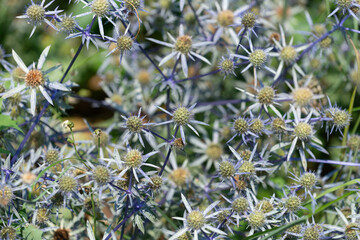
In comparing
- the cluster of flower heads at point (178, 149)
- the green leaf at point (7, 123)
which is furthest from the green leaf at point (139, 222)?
the green leaf at point (7, 123)

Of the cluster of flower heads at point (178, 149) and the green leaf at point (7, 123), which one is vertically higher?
the green leaf at point (7, 123)

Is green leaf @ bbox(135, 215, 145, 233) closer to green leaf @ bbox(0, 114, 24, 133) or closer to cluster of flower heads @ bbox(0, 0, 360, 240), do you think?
cluster of flower heads @ bbox(0, 0, 360, 240)

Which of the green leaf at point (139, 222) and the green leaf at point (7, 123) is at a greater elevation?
the green leaf at point (7, 123)

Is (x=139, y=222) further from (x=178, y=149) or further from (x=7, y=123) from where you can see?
(x=7, y=123)

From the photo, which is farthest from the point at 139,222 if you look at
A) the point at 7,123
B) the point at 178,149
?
the point at 7,123

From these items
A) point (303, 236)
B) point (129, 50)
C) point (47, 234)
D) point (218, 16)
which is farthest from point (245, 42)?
point (47, 234)

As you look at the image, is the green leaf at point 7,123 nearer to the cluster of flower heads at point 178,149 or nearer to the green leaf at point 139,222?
the cluster of flower heads at point 178,149

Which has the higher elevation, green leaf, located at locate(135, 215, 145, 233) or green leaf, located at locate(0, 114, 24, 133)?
green leaf, located at locate(0, 114, 24, 133)

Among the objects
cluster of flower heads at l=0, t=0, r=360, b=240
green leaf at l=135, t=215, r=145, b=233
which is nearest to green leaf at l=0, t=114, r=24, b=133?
cluster of flower heads at l=0, t=0, r=360, b=240

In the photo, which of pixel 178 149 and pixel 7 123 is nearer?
pixel 7 123
